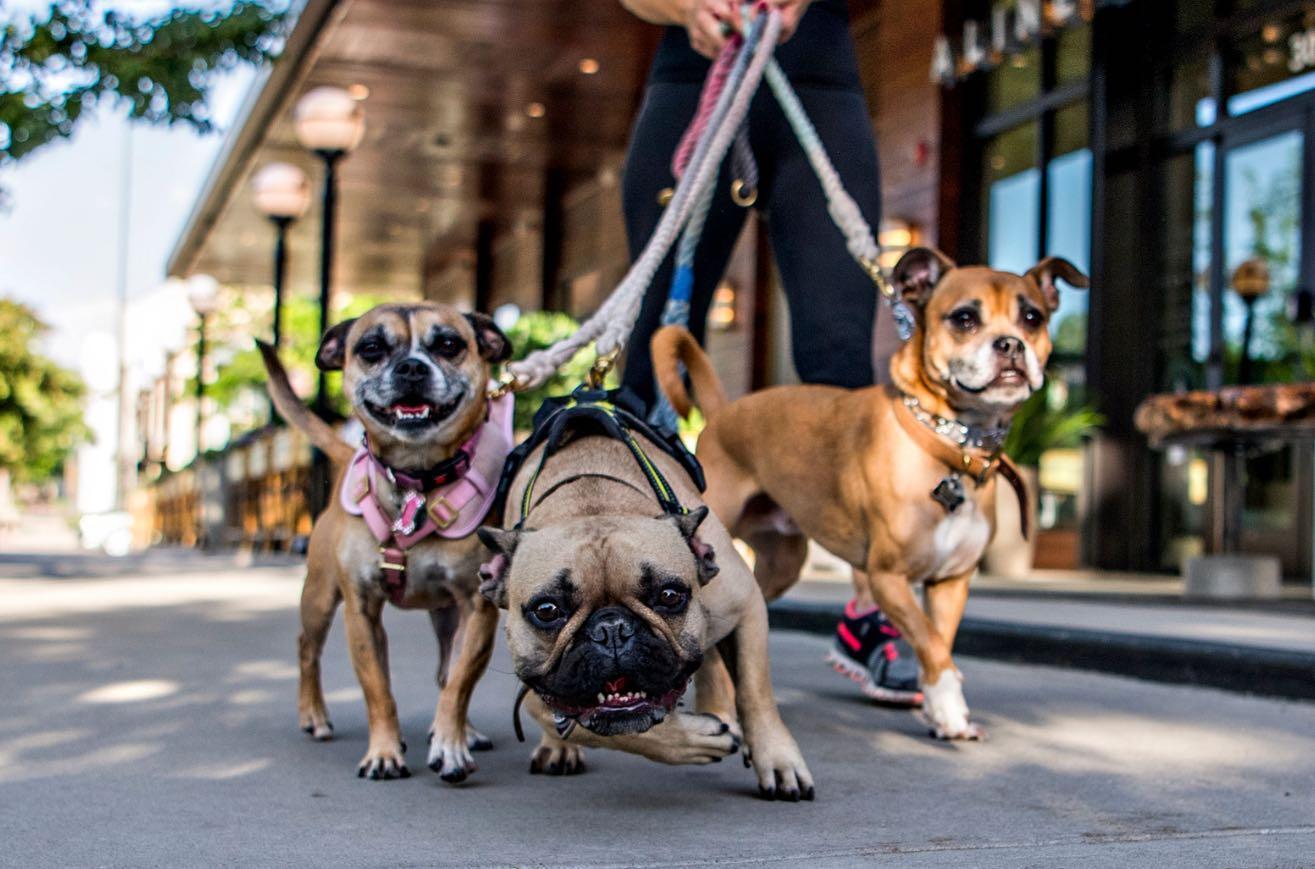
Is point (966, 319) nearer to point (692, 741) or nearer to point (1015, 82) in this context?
point (692, 741)

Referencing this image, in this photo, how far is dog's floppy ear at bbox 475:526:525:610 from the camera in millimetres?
2686

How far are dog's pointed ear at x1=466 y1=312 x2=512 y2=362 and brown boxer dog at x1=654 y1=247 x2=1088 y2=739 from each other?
962 mm

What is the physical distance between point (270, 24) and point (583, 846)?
1007 centimetres

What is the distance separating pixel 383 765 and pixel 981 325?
176cm

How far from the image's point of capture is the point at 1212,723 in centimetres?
407

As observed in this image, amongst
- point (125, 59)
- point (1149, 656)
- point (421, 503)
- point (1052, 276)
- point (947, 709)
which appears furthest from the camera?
point (125, 59)

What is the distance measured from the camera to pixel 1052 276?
395 centimetres

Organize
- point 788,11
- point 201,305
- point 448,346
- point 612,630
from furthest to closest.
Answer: point 201,305 → point 788,11 → point 448,346 → point 612,630

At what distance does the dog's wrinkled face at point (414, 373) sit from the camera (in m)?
3.37

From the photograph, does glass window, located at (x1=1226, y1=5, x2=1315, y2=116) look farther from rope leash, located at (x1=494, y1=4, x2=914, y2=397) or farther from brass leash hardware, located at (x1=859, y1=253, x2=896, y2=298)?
brass leash hardware, located at (x1=859, y1=253, x2=896, y2=298)

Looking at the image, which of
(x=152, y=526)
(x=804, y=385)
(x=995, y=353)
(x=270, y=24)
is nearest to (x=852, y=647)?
(x=804, y=385)

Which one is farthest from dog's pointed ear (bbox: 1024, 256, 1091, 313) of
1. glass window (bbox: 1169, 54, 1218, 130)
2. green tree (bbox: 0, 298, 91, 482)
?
green tree (bbox: 0, 298, 91, 482)

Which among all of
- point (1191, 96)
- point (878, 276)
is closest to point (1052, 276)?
point (878, 276)

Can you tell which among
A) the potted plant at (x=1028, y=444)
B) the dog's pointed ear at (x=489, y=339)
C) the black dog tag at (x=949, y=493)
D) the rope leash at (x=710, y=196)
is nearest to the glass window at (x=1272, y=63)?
the potted plant at (x=1028, y=444)
